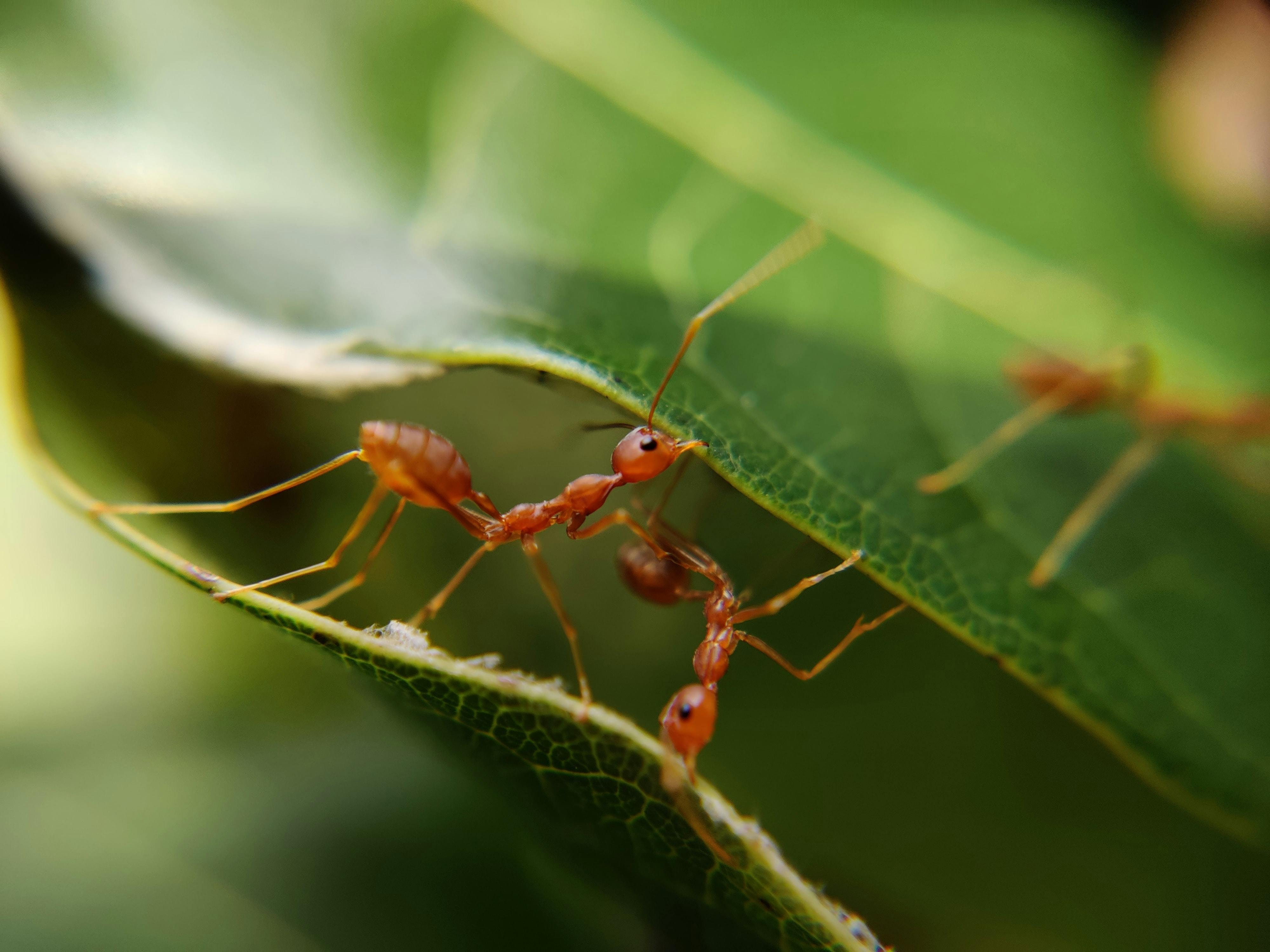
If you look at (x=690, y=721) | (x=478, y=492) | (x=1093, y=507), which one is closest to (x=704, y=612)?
(x=690, y=721)

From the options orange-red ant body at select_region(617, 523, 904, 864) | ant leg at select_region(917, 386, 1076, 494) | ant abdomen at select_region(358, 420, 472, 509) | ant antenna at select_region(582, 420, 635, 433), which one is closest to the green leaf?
ant leg at select_region(917, 386, 1076, 494)

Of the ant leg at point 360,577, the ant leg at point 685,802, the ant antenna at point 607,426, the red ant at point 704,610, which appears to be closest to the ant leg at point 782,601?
the red ant at point 704,610

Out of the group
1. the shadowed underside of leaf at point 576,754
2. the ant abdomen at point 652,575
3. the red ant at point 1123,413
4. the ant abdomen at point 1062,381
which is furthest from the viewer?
the ant abdomen at point 1062,381

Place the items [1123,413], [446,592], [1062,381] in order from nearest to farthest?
[446,592] < [1062,381] < [1123,413]

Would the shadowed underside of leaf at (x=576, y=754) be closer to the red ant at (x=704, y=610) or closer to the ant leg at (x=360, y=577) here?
the red ant at (x=704, y=610)

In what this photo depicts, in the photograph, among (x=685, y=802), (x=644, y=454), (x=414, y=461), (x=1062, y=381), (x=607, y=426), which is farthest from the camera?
(x=1062, y=381)

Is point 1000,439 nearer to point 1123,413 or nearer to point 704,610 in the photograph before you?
point 1123,413
